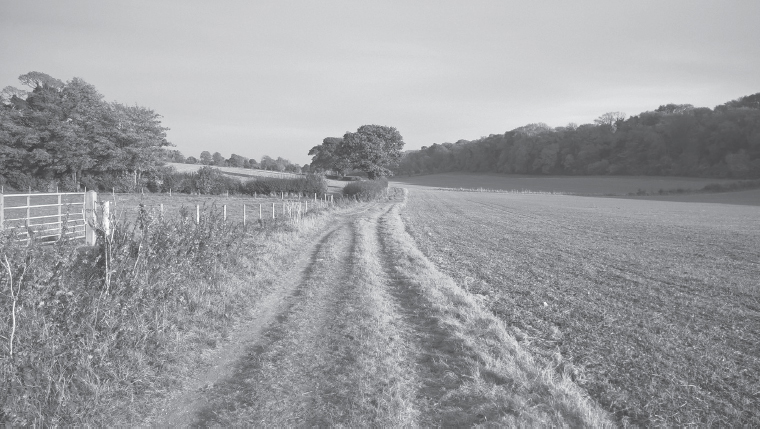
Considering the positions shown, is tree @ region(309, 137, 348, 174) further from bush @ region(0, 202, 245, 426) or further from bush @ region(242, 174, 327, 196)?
bush @ region(0, 202, 245, 426)

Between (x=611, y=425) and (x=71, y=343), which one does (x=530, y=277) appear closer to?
(x=611, y=425)

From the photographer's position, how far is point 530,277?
10.7 meters

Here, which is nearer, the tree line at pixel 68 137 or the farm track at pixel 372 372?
the farm track at pixel 372 372

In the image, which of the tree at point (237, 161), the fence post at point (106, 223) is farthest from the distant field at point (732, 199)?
the tree at point (237, 161)

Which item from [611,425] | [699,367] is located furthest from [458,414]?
[699,367]

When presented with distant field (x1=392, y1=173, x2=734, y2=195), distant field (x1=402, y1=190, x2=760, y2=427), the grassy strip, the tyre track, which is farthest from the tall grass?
distant field (x1=392, y1=173, x2=734, y2=195)

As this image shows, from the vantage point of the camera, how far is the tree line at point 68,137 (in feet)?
145

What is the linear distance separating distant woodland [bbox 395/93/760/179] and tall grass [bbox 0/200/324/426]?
9386 centimetres

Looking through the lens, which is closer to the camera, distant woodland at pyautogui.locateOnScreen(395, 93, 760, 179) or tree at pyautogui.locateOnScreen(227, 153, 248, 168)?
distant woodland at pyautogui.locateOnScreen(395, 93, 760, 179)

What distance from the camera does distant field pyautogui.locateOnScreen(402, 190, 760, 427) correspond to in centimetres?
469

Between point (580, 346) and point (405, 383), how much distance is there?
2923mm

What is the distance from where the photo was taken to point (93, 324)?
4.72 m

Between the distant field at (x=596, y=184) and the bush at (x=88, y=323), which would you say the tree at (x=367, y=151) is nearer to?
the distant field at (x=596, y=184)

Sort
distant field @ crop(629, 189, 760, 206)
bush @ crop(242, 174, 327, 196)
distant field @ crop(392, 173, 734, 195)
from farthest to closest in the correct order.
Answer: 1. distant field @ crop(392, 173, 734, 195)
2. distant field @ crop(629, 189, 760, 206)
3. bush @ crop(242, 174, 327, 196)
